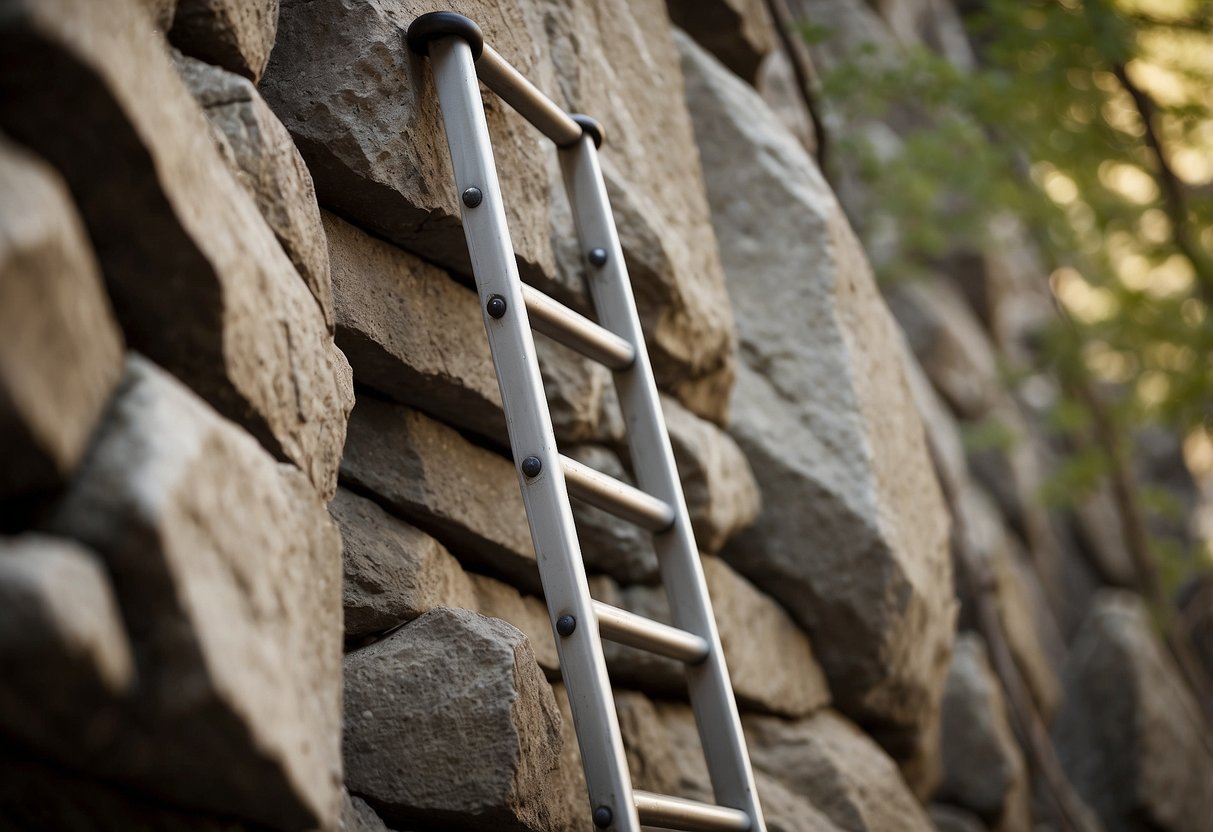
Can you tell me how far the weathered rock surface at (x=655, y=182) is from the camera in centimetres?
278

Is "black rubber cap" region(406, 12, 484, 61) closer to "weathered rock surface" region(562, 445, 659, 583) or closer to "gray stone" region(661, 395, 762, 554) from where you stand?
"weathered rock surface" region(562, 445, 659, 583)

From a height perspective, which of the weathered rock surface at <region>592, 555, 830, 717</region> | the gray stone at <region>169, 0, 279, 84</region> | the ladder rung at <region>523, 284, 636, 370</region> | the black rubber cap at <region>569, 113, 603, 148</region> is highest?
the black rubber cap at <region>569, 113, 603, 148</region>

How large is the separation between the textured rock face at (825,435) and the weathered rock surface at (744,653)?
0.09m

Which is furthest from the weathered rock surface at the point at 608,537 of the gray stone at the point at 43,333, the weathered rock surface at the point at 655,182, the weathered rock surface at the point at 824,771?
the gray stone at the point at 43,333

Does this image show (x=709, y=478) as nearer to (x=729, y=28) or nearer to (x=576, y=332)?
(x=576, y=332)

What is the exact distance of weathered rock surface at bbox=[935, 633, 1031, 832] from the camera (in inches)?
193

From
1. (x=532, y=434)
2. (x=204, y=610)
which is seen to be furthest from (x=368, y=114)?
(x=204, y=610)

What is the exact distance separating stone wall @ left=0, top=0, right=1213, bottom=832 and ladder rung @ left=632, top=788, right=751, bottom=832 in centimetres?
17

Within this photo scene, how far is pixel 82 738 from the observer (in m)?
1.08

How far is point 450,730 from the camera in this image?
185cm

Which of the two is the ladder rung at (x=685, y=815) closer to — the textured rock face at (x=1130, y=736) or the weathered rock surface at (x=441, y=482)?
the weathered rock surface at (x=441, y=482)

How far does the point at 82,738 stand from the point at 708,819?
4.07ft

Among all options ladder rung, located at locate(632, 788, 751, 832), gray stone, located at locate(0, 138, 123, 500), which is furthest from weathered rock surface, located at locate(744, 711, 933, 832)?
gray stone, located at locate(0, 138, 123, 500)

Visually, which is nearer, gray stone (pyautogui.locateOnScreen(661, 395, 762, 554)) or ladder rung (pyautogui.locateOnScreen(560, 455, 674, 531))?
ladder rung (pyautogui.locateOnScreen(560, 455, 674, 531))
